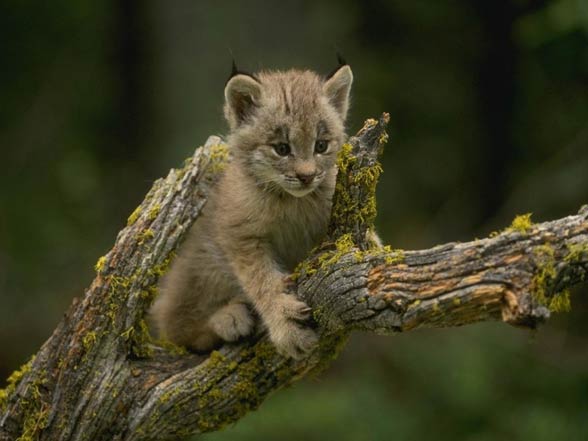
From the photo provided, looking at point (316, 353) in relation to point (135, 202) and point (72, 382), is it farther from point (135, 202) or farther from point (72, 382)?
point (135, 202)

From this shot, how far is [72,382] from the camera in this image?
5250 millimetres

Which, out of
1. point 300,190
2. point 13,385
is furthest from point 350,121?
point 13,385

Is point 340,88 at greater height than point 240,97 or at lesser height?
lesser

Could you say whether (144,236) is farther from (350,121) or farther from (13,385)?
(350,121)

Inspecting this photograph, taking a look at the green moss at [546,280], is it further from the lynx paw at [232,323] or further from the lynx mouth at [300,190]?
the lynx paw at [232,323]

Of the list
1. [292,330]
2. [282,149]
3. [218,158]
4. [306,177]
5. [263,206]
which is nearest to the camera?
[292,330]

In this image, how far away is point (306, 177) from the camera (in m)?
5.34

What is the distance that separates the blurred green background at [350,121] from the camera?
359 inches

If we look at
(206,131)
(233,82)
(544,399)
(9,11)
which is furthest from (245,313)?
(9,11)

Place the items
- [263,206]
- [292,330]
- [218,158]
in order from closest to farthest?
[292,330] → [263,206] → [218,158]

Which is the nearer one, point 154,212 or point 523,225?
point 523,225

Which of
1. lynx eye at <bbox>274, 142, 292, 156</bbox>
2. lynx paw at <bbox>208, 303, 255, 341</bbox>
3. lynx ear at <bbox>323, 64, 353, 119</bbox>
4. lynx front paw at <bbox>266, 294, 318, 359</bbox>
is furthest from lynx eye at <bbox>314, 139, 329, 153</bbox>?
lynx paw at <bbox>208, 303, 255, 341</bbox>

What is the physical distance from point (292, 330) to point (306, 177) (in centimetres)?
91

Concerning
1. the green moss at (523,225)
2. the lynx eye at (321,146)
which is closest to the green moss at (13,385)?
the lynx eye at (321,146)
